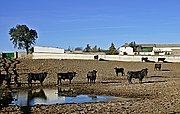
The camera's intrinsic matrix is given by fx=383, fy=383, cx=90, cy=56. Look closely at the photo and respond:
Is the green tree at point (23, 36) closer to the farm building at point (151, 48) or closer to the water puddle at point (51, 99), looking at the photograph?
the farm building at point (151, 48)

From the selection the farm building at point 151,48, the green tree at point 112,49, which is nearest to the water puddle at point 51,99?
the green tree at point 112,49

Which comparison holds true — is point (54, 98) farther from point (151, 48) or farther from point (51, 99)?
point (151, 48)

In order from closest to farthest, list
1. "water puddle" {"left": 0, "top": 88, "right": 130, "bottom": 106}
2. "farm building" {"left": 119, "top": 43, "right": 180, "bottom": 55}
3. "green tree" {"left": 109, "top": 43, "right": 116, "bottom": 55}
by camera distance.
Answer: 1. "water puddle" {"left": 0, "top": 88, "right": 130, "bottom": 106}
2. "green tree" {"left": 109, "top": 43, "right": 116, "bottom": 55}
3. "farm building" {"left": 119, "top": 43, "right": 180, "bottom": 55}

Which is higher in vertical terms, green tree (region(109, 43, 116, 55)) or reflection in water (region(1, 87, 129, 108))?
green tree (region(109, 43, 116, 55))

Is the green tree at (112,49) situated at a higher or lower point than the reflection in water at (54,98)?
higher

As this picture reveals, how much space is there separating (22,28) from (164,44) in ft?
205

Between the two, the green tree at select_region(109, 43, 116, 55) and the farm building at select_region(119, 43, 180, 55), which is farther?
the farm building at select_region(119, 43, 180, 55)

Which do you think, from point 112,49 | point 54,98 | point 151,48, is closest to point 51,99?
point 54,98

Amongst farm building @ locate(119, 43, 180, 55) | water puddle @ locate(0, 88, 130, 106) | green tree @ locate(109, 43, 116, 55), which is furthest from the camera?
farm building @ locate(119, 43, 180, 55)

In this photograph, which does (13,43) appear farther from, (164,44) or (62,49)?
(164,44)

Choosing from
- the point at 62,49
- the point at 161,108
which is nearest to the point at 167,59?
the point at 62,49

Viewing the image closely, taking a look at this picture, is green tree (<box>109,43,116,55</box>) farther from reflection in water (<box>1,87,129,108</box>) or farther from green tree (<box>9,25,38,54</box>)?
reflection in water (<box>1,87,129,108</box>)

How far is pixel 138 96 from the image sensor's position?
2338 cm

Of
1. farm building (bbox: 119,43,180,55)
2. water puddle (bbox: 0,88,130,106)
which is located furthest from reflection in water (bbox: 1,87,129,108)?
farm building (bbox: 119,43,180,55)
